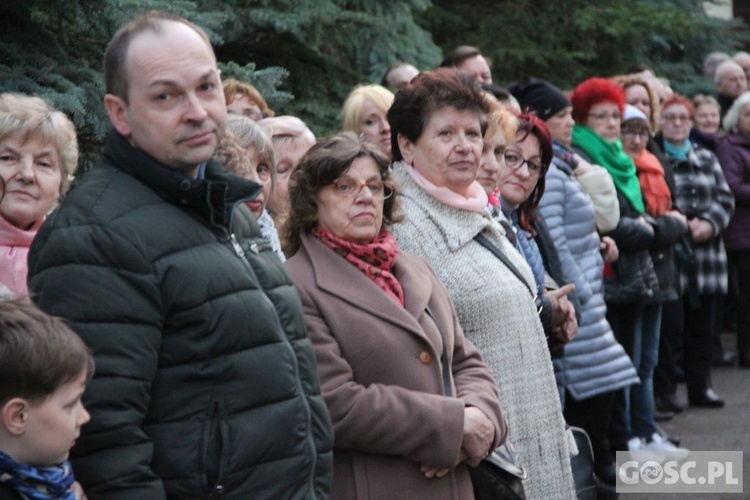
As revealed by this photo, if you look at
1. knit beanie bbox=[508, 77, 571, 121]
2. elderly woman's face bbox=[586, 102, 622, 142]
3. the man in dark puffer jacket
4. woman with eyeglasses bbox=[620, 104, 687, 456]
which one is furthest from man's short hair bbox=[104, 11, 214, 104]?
woman with eyeglasses bbox=[620, 104, 687, 456]

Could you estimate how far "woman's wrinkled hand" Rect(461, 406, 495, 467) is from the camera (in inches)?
161

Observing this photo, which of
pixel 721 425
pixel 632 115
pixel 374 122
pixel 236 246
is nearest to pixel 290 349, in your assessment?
pixel 236 246

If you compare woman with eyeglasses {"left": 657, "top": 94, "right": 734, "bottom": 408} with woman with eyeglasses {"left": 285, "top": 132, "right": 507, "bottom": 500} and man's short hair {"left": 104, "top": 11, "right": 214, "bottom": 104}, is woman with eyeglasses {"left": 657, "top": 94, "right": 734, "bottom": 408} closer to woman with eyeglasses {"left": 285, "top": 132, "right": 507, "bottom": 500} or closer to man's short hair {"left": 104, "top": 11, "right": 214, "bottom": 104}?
woman with eyeglasses {"left": 285, "top": 132, "right": 507, "bottom": 500}

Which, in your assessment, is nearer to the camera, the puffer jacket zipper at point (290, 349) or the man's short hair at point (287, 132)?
the puffer jacket zipper at point (290, 349)

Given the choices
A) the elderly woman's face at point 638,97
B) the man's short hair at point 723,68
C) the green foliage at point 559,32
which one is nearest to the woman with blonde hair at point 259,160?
the elderly woman's face at point 638,97

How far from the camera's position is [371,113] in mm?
6895

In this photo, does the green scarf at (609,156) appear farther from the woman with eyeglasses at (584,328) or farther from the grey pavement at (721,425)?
the grey pavement at (721,425)

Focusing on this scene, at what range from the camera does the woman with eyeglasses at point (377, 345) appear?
3.94 metres

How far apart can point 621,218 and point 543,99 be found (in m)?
1.01

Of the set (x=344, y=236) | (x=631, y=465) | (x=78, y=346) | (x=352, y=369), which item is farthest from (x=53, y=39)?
(x=631, y=465)

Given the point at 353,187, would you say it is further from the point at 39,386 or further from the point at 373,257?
the point at 39,386

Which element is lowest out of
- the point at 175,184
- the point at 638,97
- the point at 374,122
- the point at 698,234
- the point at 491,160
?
the point at 698,234

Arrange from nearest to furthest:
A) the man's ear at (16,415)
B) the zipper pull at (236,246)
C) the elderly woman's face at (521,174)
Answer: the man's ear at (16,415) < the zipper pull at (236,246) < the elderly woman's face at (521,174)

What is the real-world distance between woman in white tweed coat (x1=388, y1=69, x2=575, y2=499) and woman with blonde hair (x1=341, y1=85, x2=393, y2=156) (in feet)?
5.73
